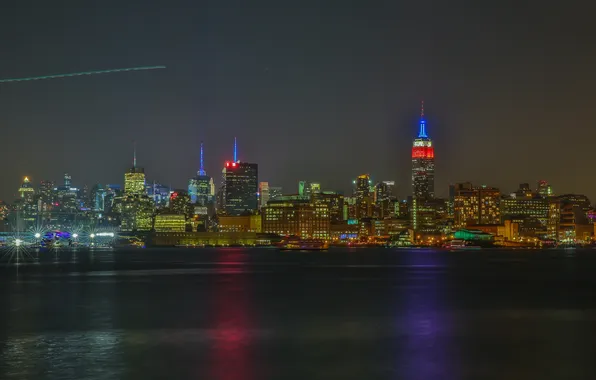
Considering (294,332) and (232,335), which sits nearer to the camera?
(232,335)

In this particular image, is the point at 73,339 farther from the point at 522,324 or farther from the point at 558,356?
the point at 522,324

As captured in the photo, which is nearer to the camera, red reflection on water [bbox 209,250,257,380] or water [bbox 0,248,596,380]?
red reflection on water [bbox 209,250,257,380]

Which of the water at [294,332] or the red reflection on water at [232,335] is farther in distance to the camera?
the water at [294,332]
